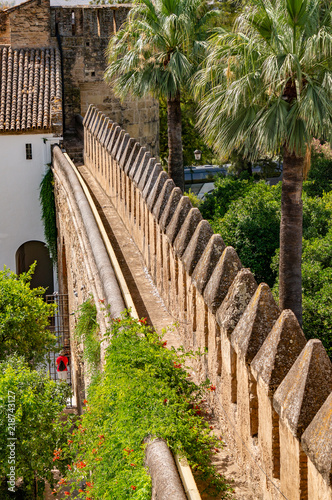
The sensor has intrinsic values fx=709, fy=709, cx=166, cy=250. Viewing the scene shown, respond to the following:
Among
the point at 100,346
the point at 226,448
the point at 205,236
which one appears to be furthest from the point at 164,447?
the point at 100,346

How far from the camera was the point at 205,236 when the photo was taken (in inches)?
272

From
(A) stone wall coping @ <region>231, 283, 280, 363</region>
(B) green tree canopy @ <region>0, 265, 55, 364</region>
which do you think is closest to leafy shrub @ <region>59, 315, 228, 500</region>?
(A) stone wall coping @ <region>231, 283, 280, 363</region>

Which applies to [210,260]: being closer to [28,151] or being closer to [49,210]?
[49,210]

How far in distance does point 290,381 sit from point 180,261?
10.9ft

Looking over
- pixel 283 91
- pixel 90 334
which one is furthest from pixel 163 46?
pixel 90 334

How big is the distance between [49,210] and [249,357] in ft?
63.1

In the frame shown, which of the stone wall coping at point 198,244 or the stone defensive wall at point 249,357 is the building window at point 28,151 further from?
the stone wall coping at point 198,244

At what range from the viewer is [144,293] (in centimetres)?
870

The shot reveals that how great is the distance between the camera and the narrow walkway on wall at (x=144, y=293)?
5246 mm

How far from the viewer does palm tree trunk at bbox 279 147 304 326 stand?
404 inches

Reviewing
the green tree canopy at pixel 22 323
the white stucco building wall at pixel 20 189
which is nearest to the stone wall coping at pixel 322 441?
the green tree canopy at pixel 22 323

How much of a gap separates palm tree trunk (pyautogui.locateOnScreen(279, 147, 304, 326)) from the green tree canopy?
626 centimetres

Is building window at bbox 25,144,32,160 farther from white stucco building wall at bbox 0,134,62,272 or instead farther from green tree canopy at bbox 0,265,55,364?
green tree canopy at bbox 0,265,55,364

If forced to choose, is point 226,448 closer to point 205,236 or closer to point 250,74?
point 205,236
